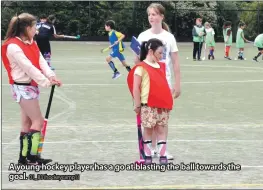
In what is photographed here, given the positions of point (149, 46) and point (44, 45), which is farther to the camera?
point (44, 45)

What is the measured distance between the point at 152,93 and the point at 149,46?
56 cm

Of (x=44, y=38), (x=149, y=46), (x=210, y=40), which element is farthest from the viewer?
(x=210, y=40)

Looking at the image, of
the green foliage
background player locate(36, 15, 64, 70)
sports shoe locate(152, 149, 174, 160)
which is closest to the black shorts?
background player locate(36, 15, 64, 70)

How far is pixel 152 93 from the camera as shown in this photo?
8008 millimetres

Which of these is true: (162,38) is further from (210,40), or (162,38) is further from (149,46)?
(210,40)

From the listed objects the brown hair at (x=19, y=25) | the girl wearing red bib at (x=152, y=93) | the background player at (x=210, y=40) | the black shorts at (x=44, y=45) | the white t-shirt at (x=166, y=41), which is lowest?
the background player at (x=210, y=40)

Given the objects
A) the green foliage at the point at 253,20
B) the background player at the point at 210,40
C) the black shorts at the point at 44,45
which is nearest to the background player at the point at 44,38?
the black shorts at the point at 44,45

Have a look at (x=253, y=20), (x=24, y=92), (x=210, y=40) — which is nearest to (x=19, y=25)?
(x=24, y=92)

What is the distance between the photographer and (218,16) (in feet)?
171

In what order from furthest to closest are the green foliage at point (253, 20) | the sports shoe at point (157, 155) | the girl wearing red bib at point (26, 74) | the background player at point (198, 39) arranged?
the green foliage at point (253, 20) < the background player at point (198, 39) < the sports shoe at point (157, 155) < the girl wearing red bib at point (26, 74)

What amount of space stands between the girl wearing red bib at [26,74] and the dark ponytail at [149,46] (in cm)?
109

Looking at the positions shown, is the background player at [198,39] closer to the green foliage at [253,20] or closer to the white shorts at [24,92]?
the green foliage at [253,20]

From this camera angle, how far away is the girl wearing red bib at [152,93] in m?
8.02

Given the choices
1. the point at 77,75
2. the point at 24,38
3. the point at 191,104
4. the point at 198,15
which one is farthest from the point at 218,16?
the point at 24,38
